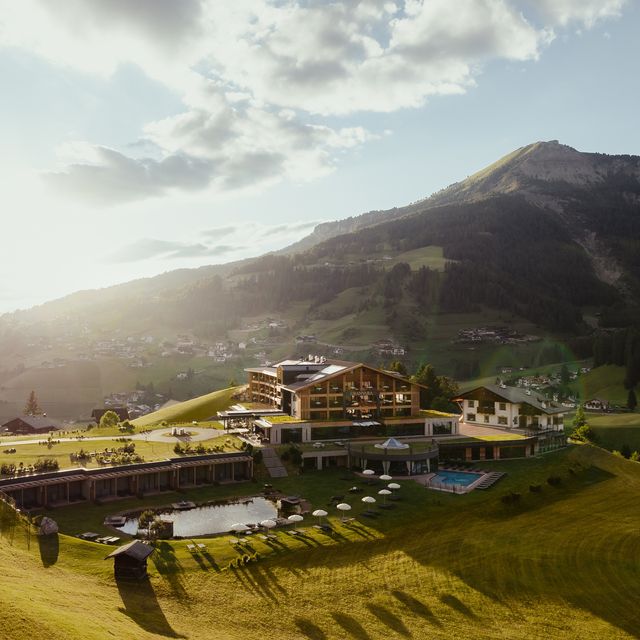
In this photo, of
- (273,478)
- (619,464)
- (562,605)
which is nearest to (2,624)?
(562,605)

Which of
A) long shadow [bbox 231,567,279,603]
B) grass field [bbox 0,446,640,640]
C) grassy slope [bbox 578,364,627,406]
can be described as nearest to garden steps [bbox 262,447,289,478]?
grass field [bbox 0,446,640,640]

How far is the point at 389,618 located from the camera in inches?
1566

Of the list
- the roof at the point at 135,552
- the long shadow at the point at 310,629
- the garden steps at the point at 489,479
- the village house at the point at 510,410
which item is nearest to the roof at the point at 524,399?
the village house at the point at 510,410

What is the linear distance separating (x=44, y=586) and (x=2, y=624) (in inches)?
389

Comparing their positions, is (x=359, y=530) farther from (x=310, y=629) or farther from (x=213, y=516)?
(x=310, y=629)

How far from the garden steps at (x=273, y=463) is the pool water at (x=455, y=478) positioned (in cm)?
1972

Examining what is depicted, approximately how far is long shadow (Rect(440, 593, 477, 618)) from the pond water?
22954 millimetres

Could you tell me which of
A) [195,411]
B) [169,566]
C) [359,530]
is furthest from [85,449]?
[359,530]

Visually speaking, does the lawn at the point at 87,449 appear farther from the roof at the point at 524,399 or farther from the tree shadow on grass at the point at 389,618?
the roof at the point at 524,399

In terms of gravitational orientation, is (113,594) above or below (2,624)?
below

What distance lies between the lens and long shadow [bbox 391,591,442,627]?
40.2m

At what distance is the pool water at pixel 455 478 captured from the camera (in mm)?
73438

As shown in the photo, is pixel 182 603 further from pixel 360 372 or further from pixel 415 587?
pixel 360 372

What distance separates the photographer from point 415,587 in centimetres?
4425
